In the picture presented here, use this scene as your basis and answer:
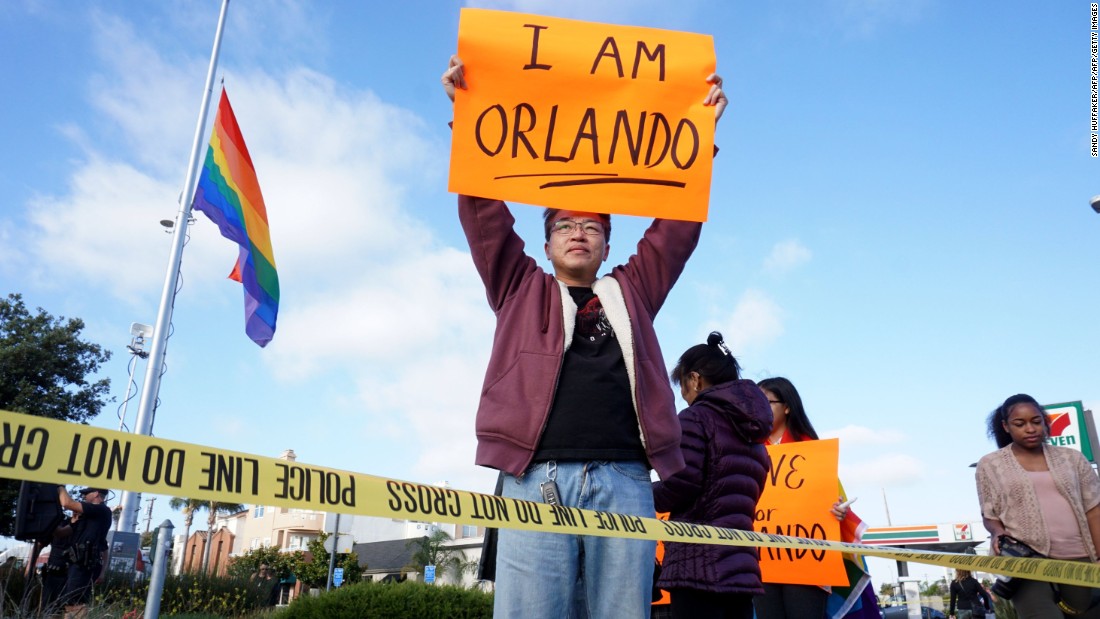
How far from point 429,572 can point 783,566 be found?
114ft

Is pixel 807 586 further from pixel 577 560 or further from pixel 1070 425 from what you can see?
pixel 1070 425

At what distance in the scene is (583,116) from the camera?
3.09 metres

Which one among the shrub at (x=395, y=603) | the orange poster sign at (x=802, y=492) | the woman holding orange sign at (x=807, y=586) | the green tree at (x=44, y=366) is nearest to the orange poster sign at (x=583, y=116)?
the woman holding orange sign at (x=807, y=586)

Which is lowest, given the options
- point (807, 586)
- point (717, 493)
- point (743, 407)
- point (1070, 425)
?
point (807, 586)

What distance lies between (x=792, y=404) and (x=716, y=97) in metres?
2.79

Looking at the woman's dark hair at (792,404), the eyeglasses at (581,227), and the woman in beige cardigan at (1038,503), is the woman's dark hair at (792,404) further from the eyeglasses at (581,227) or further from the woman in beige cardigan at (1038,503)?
the eyeglasses at (581,227)

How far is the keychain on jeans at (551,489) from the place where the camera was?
2.40 meters

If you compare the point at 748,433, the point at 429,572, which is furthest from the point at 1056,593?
the point at 429,572

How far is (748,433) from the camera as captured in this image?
11.8ft

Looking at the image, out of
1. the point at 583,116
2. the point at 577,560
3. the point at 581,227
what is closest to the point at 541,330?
the point at 581,227

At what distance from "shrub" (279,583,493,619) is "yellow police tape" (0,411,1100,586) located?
10.2 m

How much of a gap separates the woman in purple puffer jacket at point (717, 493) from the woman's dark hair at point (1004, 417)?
213cm

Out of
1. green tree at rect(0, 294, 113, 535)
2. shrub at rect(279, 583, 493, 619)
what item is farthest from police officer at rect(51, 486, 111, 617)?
green tree at rect(0, 294, 113, 535)

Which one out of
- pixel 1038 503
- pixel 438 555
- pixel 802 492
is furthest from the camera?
pixel 438 555
